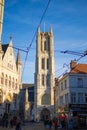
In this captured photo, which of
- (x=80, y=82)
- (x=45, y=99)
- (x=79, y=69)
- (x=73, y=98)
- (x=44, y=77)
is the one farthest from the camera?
(x=44, y=77)

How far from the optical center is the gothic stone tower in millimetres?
69125

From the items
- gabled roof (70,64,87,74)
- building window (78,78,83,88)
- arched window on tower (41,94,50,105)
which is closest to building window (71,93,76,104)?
building window (78,78,83,88)

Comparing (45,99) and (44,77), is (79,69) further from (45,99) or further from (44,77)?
(44,77)

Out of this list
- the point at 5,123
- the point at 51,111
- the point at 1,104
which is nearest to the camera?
the point at 5,123

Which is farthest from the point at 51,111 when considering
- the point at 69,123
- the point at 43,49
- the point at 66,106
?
the point at 69,123

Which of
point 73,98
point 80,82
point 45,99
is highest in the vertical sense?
point 80,82

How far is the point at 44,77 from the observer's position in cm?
7350

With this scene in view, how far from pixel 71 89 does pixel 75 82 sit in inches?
46.2

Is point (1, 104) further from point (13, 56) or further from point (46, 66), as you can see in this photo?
point (46, 66)

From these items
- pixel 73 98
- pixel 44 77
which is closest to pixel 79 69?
pixel 73 98

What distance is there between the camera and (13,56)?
57000 millimetres

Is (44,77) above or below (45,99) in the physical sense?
above

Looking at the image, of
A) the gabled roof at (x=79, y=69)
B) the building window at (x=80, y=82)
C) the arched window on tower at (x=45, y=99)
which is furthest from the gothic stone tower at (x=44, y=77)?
the building window at (x=80, y=82)

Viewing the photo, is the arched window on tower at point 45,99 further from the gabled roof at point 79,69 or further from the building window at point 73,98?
the building window at point 73,98
